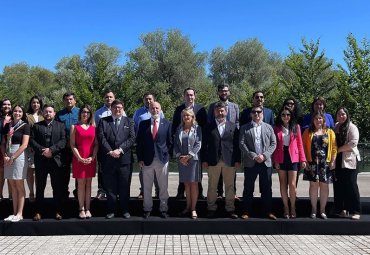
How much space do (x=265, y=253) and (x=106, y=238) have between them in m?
2.49

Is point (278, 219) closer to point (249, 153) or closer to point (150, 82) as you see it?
point (249, 153)

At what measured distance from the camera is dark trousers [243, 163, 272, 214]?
6.69m

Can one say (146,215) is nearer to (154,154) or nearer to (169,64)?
(154,154)

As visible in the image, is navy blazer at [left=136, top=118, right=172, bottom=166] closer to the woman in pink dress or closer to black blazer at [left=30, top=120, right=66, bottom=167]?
the woman in pink dress

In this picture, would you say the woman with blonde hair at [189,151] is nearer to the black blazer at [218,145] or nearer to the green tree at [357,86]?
the black blazer at [218,145]

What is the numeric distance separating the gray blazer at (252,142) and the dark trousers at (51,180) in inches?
123

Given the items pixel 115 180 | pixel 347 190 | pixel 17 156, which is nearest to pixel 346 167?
pixel 347 190

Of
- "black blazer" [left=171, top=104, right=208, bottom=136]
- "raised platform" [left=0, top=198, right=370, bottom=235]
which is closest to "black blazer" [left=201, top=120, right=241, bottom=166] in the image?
"black blazer" [left=171, top=104, right=208, bottom=136]

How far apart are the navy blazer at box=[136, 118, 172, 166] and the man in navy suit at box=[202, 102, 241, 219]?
2.12 ft

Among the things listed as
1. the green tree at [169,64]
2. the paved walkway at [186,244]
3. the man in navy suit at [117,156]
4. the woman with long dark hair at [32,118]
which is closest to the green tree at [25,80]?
the green tree at [169,64]

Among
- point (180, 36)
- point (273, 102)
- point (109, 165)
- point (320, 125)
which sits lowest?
point (109, 165)

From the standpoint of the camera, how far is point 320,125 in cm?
684

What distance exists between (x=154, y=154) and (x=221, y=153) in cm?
114

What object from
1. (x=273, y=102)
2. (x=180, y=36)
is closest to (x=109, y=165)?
(x=273, y=102)
